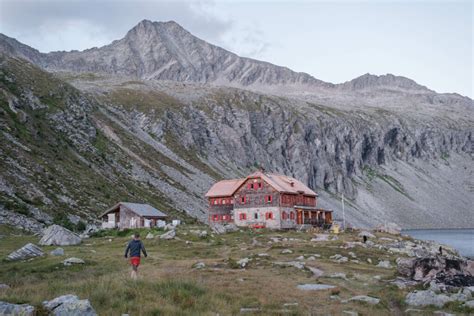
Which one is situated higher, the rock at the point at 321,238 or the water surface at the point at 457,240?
the rock at the point at 321,238

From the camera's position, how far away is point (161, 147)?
14675cm

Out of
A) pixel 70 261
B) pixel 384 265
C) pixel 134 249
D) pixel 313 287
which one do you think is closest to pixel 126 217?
pixel 70 261

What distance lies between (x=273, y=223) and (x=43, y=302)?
67.5 m

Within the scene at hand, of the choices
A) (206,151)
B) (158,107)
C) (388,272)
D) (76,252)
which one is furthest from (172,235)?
(158,107)

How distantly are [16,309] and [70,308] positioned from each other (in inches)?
61.4

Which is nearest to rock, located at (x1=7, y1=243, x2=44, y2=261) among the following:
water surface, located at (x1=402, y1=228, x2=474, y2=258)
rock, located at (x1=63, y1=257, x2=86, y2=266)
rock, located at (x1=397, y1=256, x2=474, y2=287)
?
rock, located at (x1=63, y1=257, x2=86, y2=266)

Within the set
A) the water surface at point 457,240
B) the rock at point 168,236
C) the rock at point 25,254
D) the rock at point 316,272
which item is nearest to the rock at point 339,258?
the rock at point 316,272

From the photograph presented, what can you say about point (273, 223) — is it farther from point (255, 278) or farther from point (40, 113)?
point (40, 113)

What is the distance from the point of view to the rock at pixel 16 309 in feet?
46.1

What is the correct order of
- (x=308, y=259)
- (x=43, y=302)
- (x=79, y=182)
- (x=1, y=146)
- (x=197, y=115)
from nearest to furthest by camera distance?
(x=43, y=302), (x=308, y=259), (x=1, y=146), (x=79, y=182), (x=197, y=115)

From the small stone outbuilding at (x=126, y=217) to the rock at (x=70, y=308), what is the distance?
180 ft

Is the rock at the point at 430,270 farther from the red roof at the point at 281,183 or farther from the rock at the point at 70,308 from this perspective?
the red roof at the point at 281,183

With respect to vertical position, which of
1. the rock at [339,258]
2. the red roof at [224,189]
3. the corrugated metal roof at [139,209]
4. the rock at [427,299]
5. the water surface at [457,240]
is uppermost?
the red roof at [224,189]

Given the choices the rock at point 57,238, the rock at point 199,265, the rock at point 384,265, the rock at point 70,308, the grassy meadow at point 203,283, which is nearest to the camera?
the rock at point 70,308
